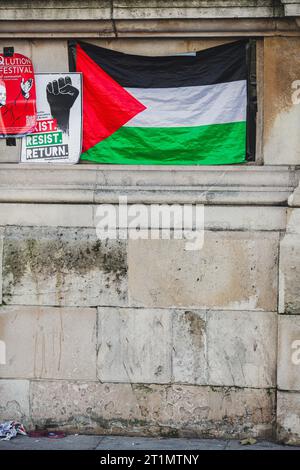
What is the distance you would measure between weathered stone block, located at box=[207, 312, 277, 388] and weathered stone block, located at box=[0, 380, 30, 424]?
203 centimetres

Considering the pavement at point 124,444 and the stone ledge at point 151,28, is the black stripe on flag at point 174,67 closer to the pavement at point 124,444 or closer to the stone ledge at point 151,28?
the stone ledge at point 151,28

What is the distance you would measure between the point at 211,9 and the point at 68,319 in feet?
11.8

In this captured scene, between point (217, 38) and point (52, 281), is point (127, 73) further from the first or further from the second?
point (52, 281)

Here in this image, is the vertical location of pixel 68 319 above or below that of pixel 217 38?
below

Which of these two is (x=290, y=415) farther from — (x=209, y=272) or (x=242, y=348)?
(x=209, y=272)

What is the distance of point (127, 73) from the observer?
32.5 feet

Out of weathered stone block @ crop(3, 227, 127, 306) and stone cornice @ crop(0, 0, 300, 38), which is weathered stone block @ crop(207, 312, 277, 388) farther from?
stone cornice @ crop(0, 0, 300, 38)

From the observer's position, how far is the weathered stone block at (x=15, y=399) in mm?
10008

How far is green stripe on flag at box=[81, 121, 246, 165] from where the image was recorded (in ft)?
32.2

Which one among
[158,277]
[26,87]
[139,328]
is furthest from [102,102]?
[139,328]

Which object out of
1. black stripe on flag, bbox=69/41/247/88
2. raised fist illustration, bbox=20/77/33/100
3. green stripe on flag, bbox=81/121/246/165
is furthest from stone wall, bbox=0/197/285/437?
black stripe on flag, bbox=69/41/247/88

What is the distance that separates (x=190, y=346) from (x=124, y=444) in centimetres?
123
